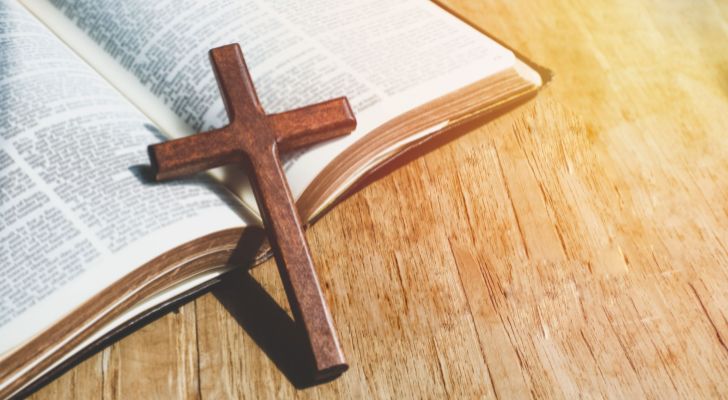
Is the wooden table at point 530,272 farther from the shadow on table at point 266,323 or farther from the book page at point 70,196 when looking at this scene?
the book page at point 70,196

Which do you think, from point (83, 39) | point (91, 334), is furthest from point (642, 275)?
point (83, 39)

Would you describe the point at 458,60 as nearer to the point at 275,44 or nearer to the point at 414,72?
the point at 414,72

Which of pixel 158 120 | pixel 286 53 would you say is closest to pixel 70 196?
pixel 158 120

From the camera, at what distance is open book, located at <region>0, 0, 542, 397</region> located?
667mm

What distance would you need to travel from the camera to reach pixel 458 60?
0.90 meters

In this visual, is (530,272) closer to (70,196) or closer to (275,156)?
(275,156)

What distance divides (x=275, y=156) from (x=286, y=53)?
0.62 ft

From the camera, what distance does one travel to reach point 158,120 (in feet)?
2.80

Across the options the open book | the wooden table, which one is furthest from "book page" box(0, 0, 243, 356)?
the wooden table

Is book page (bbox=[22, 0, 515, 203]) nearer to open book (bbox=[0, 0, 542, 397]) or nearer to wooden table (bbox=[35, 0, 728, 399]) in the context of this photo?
open book (bbox=[0, 0, 542, 397])

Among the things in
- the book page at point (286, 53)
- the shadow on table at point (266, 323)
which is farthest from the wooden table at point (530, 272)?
the book page at point (286, 53)

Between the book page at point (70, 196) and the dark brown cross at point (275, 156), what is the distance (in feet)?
0.14

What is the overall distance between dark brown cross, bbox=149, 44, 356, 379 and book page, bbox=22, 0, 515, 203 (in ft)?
0.13

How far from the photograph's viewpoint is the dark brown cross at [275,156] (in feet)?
2.26
